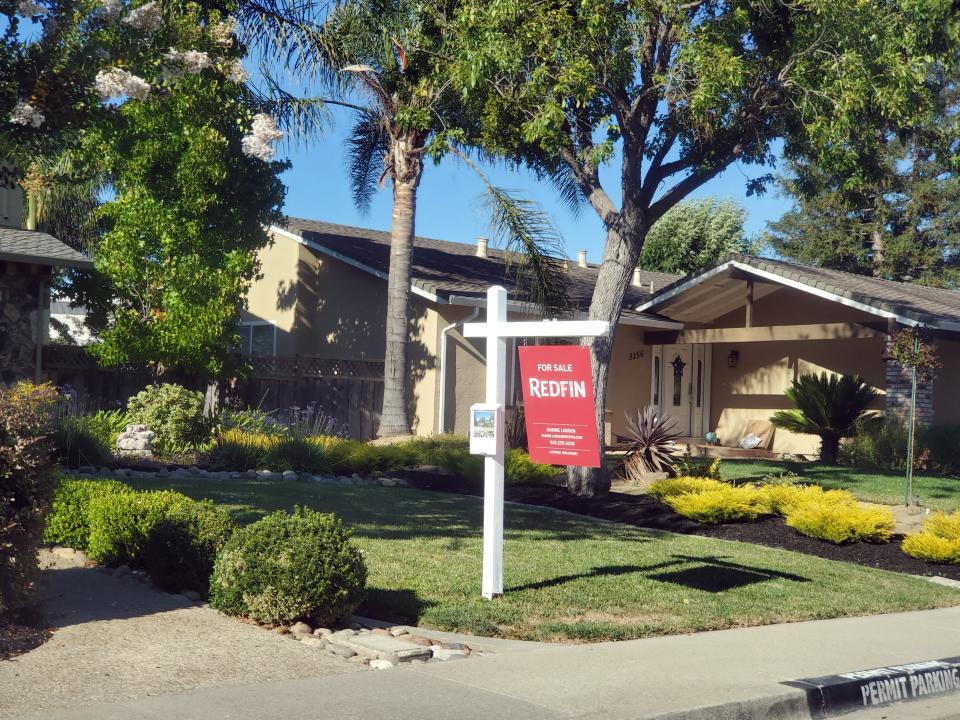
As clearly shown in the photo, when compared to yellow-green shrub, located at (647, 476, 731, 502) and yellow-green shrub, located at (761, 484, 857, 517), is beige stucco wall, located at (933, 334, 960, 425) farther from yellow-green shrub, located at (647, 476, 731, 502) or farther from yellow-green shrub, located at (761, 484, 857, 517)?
yellow-green shrub, located at (761, 484, 857, 517)

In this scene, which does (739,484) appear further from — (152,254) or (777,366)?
(152,254)

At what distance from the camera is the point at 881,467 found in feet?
63.1

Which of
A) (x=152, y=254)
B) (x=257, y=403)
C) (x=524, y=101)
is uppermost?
(x=524, y=101)

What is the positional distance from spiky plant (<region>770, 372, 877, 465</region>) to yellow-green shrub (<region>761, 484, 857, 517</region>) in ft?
25.2

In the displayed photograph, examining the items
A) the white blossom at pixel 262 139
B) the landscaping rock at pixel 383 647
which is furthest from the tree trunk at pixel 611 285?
the landscaping rock at pixel 383 647

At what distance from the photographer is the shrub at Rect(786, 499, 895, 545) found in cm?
1141

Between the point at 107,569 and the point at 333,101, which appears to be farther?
the point at 333,101

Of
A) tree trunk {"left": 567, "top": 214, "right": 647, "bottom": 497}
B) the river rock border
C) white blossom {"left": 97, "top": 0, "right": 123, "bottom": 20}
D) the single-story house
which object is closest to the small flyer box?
white blossom {"left": 97, "top": 0, "right": 123, "bottom": 20}

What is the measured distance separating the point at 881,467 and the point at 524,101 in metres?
9.91

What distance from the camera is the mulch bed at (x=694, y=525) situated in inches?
439

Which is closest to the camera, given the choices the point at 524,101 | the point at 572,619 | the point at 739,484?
the point at 572,619

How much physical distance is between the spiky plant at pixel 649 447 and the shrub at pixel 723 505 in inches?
95.3

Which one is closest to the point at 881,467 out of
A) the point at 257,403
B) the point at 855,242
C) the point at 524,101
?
the point at 524,101

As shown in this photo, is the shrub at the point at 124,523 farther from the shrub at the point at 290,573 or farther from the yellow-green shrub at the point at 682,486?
the yellow-green shrub at the point at 682,486
